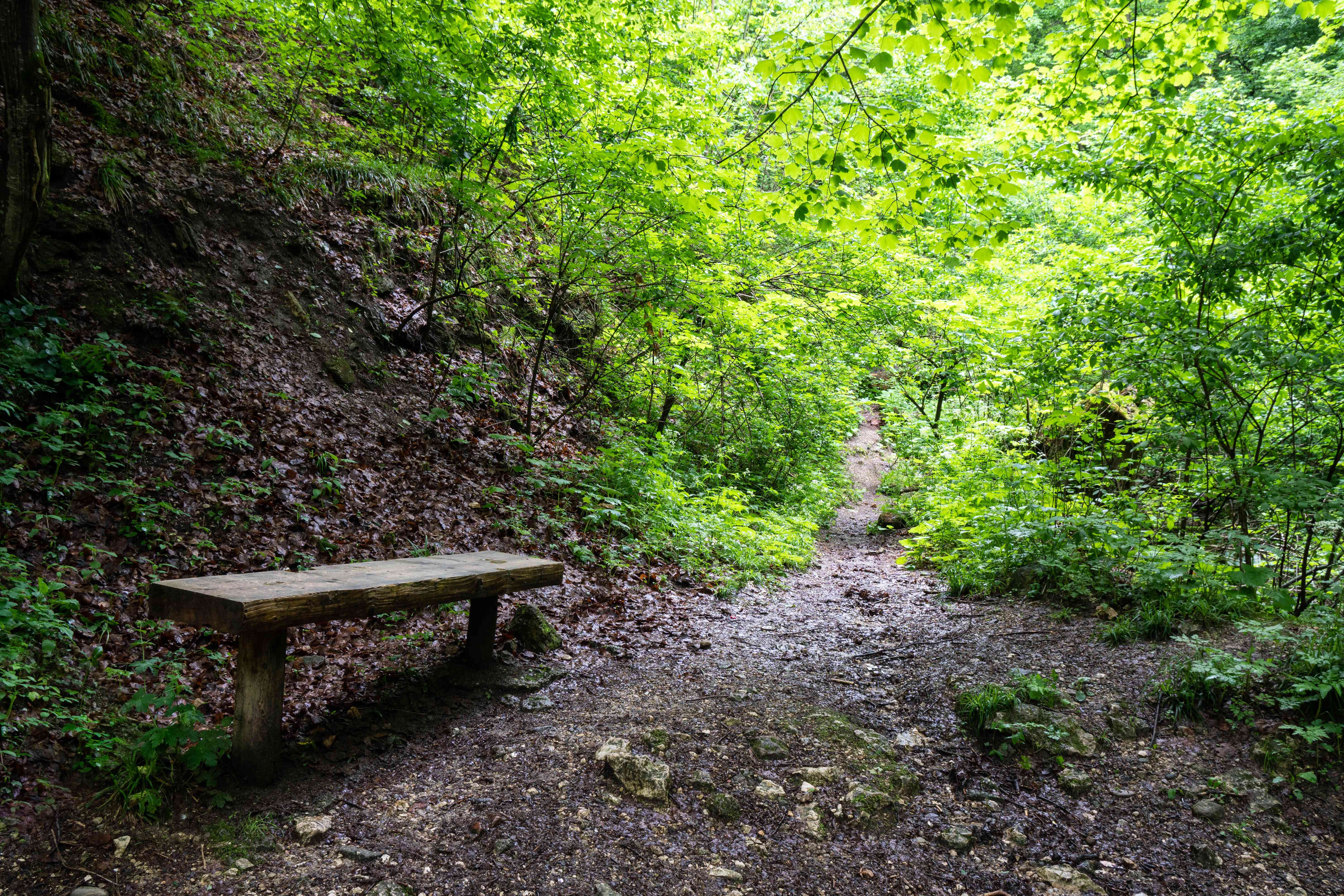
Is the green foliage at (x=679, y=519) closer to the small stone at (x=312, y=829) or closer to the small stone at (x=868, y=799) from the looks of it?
the small stone at (x=868, y=799)

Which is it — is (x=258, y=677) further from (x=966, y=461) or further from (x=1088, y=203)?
(x=1088, y=203)

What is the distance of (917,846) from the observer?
2.74 m

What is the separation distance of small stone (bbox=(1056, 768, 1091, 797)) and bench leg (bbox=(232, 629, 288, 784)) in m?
3.53

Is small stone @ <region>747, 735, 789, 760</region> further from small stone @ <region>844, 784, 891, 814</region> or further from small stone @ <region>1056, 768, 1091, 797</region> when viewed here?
small stone @ <region>1056, 768, 1091, 797</region>

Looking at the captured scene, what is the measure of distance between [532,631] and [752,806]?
2.12 m

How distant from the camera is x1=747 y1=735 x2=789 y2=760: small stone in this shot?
131 inches

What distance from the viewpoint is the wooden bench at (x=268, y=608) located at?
8.23 ft

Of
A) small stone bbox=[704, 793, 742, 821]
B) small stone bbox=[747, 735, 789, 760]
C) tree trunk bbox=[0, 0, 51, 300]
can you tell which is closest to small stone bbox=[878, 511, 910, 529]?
small stone bbox=[747, 735, 789, 760]

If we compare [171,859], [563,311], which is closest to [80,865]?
[171,859]

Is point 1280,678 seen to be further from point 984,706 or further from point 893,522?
point 893,522

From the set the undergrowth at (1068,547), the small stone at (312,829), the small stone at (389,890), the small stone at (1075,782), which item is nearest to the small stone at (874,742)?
the small stone at (1075,782)

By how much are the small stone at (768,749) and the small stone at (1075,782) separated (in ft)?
4.16

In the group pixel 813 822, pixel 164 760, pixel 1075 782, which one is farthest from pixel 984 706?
pixel 164 760

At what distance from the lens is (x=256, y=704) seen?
108 inches
